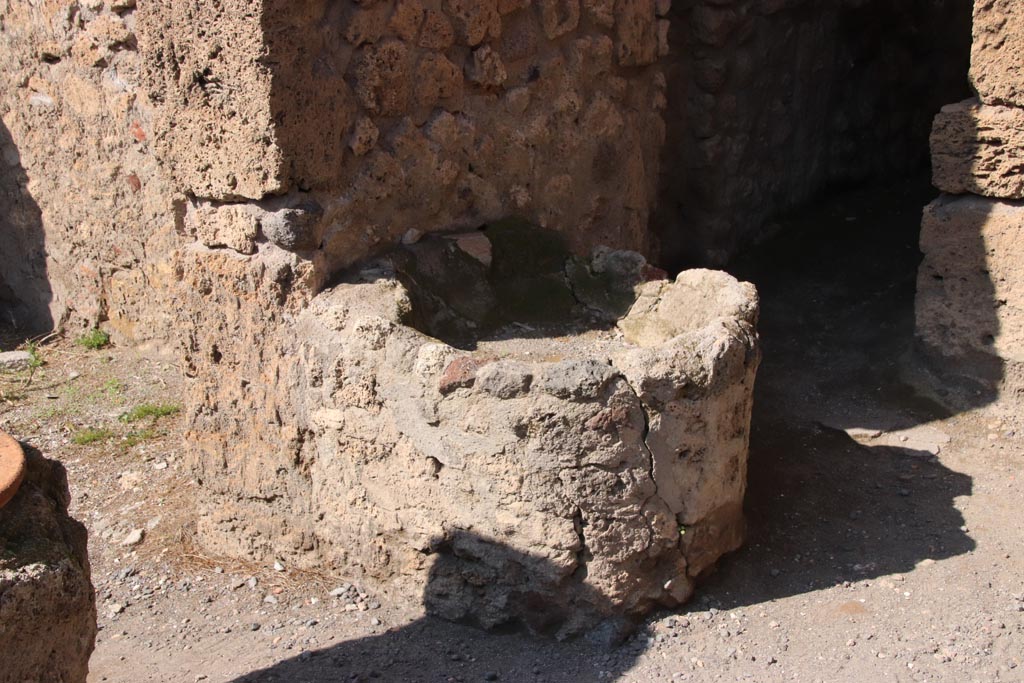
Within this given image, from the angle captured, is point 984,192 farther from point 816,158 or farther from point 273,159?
point 273,159

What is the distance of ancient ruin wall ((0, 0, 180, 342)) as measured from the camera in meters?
5.02

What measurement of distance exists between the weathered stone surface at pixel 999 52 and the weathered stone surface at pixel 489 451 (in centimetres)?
153

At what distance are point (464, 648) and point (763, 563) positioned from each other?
104cm

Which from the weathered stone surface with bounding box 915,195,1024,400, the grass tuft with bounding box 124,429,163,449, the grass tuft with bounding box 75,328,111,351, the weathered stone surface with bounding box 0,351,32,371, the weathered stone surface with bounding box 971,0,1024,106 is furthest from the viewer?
the grass tuft with bounding box 75,328,111,351

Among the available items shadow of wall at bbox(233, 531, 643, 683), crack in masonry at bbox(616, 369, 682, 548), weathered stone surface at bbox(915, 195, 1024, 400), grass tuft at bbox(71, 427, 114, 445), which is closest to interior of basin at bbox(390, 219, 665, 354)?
crack in masonry at bbox(616, 369, 682, 548)

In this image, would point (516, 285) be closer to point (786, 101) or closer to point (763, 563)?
point (763, 563)

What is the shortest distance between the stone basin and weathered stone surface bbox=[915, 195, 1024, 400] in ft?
11.9

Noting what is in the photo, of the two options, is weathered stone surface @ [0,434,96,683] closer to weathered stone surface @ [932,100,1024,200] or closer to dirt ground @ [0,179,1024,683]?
dirt ground @ [0,179,1024,683]

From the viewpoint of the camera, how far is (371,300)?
140 inches

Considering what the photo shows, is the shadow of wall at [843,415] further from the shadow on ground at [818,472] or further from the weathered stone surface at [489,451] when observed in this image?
the weathered stone surface at [489,451]

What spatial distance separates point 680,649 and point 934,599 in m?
0.83

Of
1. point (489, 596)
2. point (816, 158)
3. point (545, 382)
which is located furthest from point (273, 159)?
point (816, 158)

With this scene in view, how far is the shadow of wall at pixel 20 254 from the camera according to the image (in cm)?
563

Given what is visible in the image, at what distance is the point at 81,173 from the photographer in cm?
532
